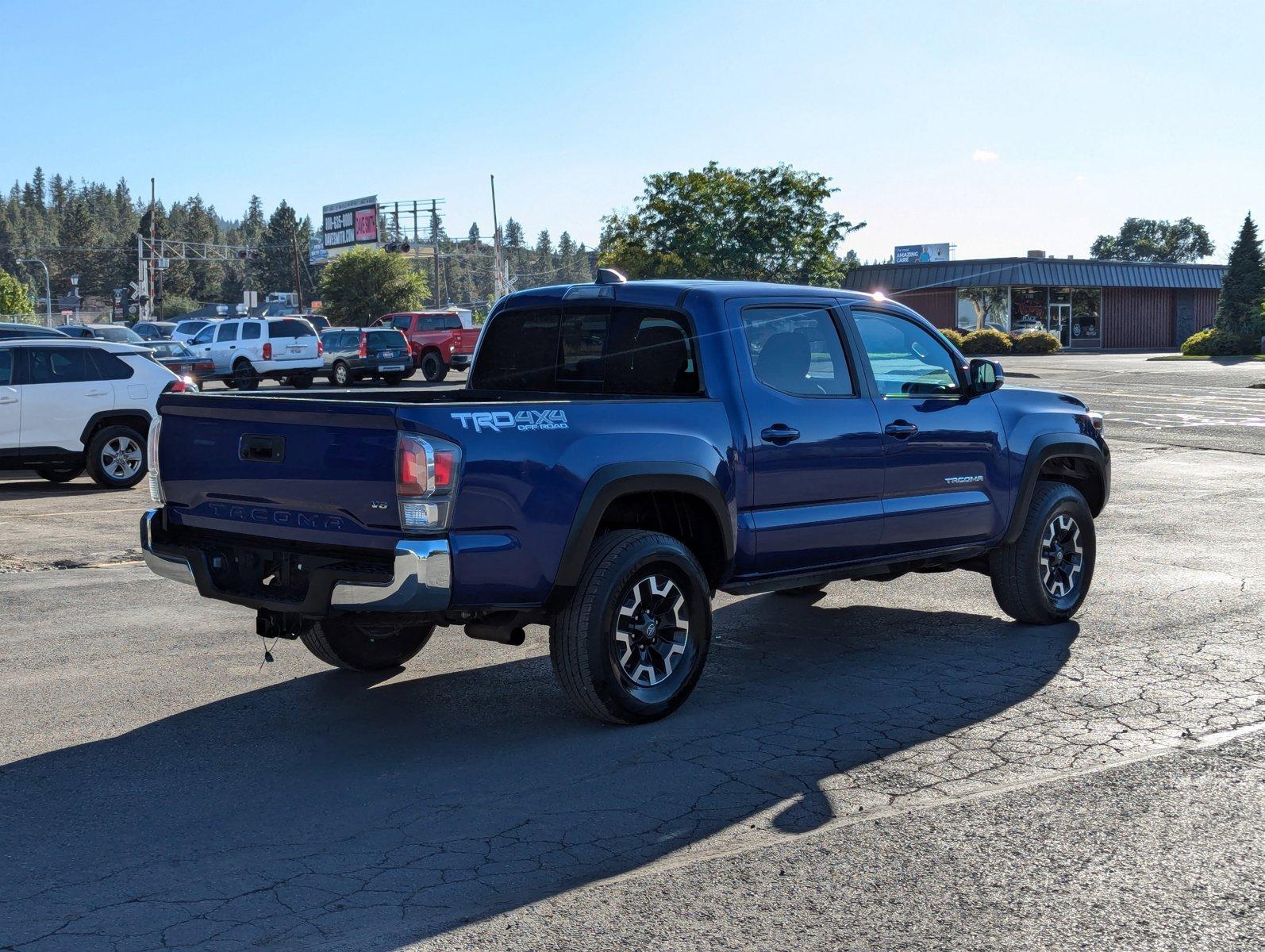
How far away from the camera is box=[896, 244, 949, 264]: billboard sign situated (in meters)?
105

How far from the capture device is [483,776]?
17.4 feet

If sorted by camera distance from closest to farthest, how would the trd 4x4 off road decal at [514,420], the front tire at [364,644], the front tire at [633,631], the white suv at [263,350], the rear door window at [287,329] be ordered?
the trd 4x4 off road decal at [514,420]
the front tire at [633,631]
the front tire at [364,644]
the white suv at [263,350]
the rear door window at [287,329]

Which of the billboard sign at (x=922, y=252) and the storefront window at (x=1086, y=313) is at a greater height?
the billboard sign at (x=922, y=252)

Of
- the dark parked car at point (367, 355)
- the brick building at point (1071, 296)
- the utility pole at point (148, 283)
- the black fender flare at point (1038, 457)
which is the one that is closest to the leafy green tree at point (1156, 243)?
the brick building at point (1071, 296)

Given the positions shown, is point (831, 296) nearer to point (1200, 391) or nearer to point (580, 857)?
point (580, 857)

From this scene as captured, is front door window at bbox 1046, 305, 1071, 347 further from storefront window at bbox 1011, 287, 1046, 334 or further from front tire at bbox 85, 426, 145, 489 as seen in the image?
front tire at bbox 85, 426, 145, 489

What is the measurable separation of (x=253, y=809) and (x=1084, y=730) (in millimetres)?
3450

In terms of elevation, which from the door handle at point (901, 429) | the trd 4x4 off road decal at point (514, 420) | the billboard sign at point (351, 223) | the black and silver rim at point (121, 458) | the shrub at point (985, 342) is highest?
the billboard sign at point (351, 223)

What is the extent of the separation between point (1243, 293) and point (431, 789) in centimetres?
6066

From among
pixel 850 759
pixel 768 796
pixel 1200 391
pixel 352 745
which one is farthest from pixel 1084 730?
pixel 1200 391

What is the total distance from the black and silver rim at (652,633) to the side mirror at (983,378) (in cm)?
240

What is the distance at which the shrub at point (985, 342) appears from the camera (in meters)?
58.8

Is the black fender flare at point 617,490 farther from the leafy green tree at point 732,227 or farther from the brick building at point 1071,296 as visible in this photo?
the brick building at point 1071,296

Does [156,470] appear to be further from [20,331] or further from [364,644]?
[20,331]
